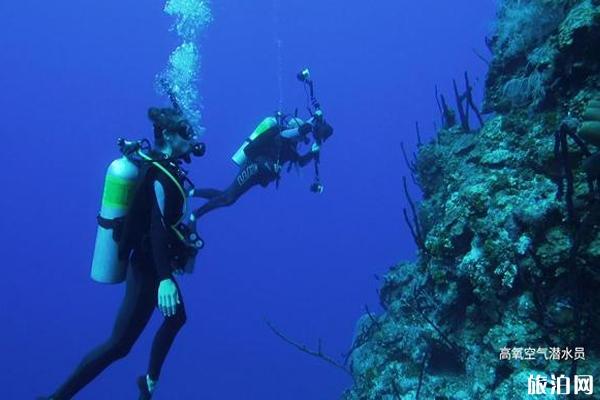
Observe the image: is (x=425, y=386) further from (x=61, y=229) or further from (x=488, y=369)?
(x=61, y=229)

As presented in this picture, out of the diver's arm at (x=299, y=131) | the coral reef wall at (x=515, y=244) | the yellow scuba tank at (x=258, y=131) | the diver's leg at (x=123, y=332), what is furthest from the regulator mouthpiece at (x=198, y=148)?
the yellow scuba tank at (x=258, y=131)

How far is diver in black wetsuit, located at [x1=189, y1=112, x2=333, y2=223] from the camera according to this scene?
9555 millimetres

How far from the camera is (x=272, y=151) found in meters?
9.95

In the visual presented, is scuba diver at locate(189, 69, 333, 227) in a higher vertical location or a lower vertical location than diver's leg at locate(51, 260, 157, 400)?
higher

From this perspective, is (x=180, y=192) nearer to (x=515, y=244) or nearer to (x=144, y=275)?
(x=144, y=275)

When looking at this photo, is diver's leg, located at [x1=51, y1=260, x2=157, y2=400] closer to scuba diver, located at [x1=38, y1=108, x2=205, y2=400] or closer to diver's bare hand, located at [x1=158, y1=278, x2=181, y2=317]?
scuba diver, located at [x1=38, y1=108, x2=205, y2=400]

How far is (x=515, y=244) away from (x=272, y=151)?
20.0 ft

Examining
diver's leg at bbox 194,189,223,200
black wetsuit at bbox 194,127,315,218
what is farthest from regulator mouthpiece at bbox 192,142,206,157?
diver's leg at bbox 194,189,223,200

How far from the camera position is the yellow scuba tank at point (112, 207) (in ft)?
15.5

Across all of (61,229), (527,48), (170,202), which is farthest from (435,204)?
(61,229)

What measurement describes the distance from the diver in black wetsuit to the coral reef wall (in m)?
2.65

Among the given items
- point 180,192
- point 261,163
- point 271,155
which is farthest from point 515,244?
point 271,155

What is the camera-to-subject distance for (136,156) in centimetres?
480

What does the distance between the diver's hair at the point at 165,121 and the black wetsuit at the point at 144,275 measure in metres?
0.47
